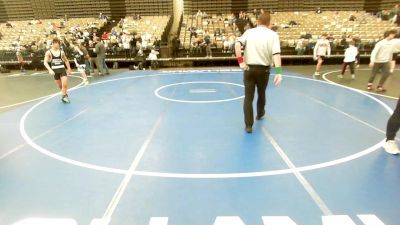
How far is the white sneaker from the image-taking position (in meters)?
4.24

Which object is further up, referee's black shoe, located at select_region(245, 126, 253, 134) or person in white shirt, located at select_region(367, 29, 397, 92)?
person in white shirt, located at select_region(367, 29, 397, 92)

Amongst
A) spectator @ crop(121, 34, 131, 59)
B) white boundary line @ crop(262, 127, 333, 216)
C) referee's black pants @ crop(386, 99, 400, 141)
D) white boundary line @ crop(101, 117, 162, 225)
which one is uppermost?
spectator @ crop(121, 34, 131, 59)

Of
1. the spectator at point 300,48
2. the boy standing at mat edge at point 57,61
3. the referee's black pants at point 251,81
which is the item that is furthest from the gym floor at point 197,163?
the spectator at point 300,48

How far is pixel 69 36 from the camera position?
19.6m

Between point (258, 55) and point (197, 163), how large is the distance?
225 centimetres

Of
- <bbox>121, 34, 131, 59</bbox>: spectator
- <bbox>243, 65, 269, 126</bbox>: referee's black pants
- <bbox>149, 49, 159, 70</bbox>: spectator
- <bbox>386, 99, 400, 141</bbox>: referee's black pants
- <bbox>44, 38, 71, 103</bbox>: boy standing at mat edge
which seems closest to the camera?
<bbox>386, 99, 400, 141</bbox>: referee's black pants

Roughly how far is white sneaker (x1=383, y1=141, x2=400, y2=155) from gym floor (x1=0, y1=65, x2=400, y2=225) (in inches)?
3.5

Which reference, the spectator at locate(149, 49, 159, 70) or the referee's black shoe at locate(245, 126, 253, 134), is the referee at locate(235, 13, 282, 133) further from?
the spectator at locate(149, 49, 159, 70)

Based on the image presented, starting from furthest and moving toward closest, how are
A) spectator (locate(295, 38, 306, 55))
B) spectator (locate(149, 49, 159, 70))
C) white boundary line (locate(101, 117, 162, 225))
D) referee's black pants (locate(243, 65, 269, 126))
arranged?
spectator (locate(295, 38, 306, 55)) < spectator (locate(149, 49, 159, 70)) < referee's black pants (locate(243, 65, 269, 126)) < white boundary line (locate(101, 117, 162, 225))

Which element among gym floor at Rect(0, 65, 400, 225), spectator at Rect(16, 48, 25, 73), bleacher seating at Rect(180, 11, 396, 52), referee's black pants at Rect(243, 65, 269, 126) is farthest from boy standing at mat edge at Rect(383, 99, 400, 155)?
spectator at Rect(16, 48, 25, 73)

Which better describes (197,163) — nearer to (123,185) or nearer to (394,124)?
(123,185)

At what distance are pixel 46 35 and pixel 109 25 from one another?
454 cm

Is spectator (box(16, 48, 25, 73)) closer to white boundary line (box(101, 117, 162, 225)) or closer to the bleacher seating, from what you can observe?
the bleacher seating

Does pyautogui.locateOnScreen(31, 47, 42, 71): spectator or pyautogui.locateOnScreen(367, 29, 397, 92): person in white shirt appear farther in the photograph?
pyautogui.locateOnScreen(31, 47, 42, 71): spectator
